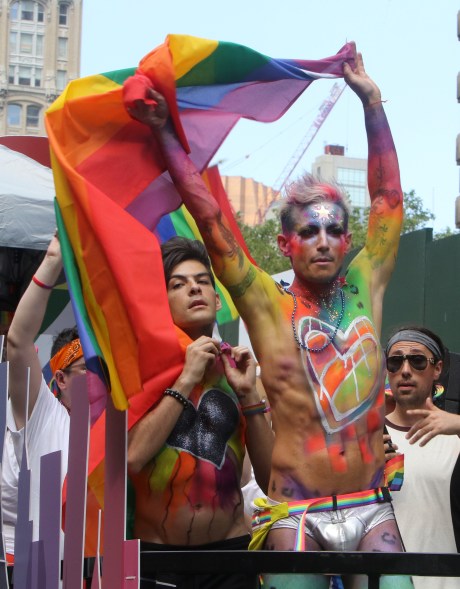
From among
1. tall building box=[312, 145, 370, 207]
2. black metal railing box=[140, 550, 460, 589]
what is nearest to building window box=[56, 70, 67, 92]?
tall building box=[312, 145, 370, 207]

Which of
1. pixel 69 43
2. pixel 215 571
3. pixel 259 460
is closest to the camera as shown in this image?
pixel 215 571

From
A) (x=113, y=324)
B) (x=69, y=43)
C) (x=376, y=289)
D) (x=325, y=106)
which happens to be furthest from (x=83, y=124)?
(x=69, y=43)

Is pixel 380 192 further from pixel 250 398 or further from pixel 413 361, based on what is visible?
pixel 250 398

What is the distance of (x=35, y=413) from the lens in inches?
166

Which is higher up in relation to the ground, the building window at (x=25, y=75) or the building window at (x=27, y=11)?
the building window at (x=27, y=11)

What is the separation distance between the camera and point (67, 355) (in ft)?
15.3

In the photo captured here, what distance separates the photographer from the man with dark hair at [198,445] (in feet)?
11.5

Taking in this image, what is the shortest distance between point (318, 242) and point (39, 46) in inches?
4130

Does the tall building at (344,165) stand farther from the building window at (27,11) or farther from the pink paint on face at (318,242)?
the pink paint on face at (318,242)

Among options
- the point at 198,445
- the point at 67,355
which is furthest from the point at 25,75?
the point at 198,445

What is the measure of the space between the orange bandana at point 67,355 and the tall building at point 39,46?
98.9 meters

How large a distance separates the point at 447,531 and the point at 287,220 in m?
1.35

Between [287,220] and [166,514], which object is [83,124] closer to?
[287,220]

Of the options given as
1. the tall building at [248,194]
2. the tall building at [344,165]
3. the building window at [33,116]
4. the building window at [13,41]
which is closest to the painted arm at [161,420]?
the building window at [33,116]
